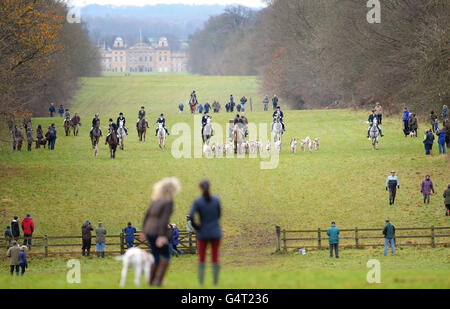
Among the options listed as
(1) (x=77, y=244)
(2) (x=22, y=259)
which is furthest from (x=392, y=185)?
(2) (x=22, y=259)

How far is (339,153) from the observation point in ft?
148

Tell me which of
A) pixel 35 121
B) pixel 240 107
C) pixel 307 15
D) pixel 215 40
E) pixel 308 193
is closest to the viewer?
pixel 308 193

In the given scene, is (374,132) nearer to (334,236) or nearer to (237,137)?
(237,137)

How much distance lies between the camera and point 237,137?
43969mm

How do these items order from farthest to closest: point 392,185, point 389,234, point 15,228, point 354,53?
point 354,53, point 392,185, point 15,228, point 389,234

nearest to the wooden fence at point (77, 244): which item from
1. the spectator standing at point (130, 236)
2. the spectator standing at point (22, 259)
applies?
the spectator standing at point (130, 236)

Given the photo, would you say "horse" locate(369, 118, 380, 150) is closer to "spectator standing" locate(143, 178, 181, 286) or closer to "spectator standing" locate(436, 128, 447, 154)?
"spectator standing" locate(436, 128, 447, 154)

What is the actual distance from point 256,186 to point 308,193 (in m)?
2.97

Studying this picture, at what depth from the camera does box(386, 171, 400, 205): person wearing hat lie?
32.8m

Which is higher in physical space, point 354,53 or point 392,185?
point 354,53

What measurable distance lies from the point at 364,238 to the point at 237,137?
16350mm

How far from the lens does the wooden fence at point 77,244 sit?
29.0 metres
